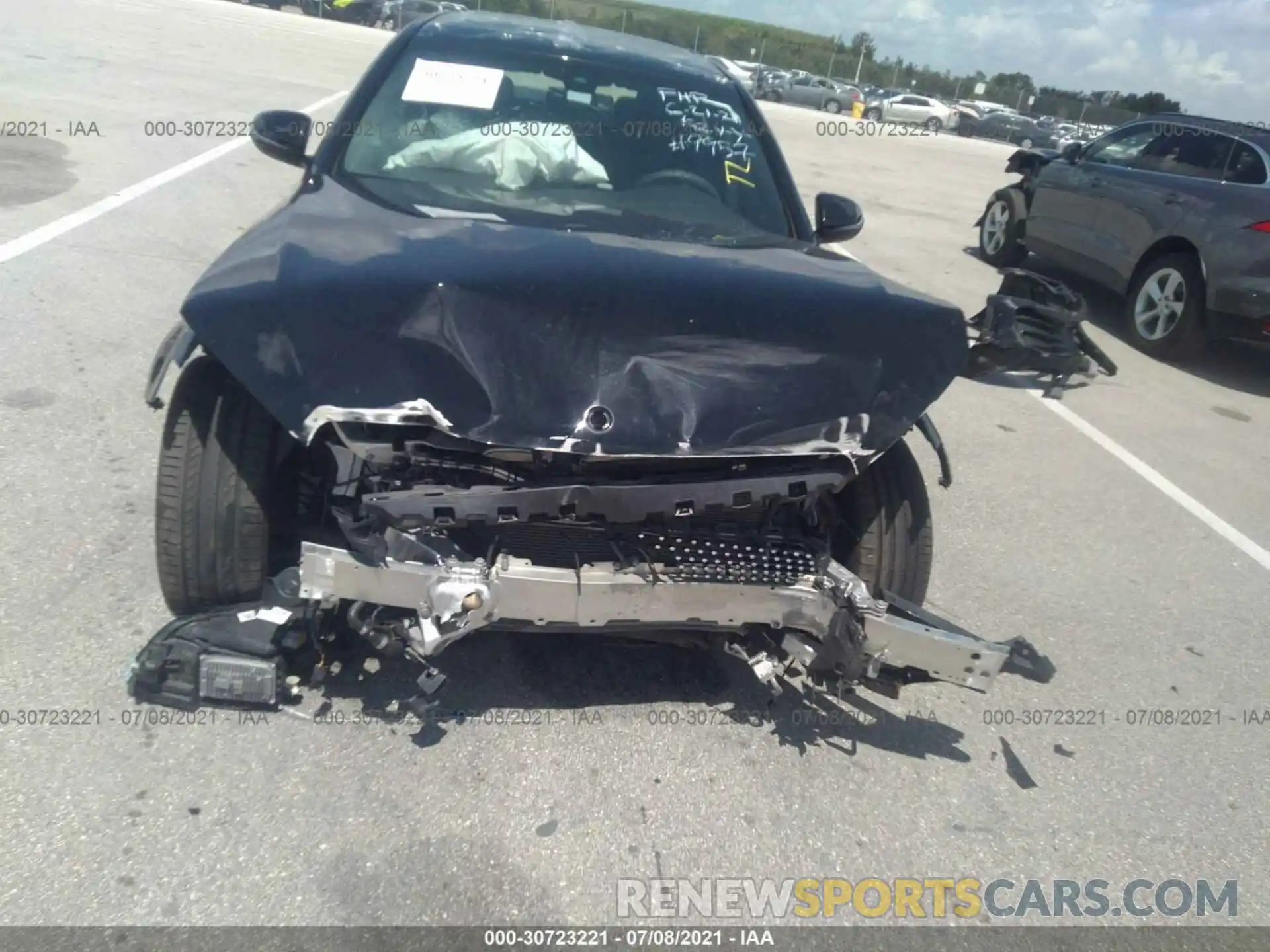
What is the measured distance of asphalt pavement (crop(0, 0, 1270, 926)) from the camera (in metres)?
2.58

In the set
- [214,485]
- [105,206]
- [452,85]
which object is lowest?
[105,206]

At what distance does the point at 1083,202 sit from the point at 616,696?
27.9 feet

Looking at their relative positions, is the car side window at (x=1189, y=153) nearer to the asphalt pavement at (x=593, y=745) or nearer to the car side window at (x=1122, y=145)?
the car side window at (x=1122, y=145)

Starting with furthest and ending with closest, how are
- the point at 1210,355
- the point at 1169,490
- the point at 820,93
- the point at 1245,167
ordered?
the point at 820,93 → the point at 1210,355 → the point at 1245,167 → the point at 1169,490

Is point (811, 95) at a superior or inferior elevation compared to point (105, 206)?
superior

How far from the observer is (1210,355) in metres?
9.55

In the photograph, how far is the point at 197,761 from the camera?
2828mm

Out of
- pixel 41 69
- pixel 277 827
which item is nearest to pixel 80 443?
pixel 277 827

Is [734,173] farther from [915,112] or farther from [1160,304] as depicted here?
[915,112]

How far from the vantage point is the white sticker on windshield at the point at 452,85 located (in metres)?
3.99

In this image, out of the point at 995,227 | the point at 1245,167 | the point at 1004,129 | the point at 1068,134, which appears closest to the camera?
the point at 1245,167

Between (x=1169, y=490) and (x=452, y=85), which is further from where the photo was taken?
(x=1169, y=490)

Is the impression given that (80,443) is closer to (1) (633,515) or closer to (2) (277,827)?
(2) (277,827)

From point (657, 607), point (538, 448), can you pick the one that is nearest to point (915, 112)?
point (657, 607)
